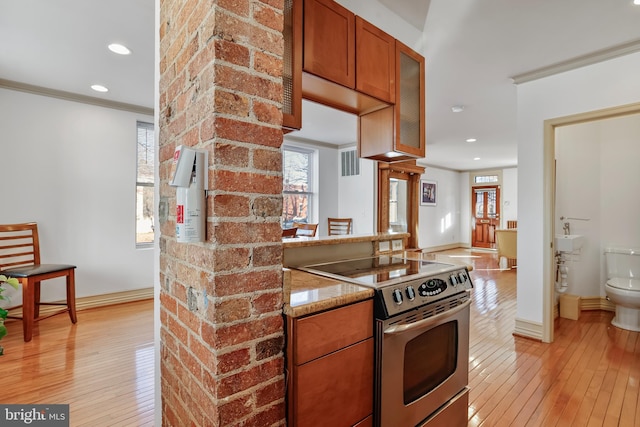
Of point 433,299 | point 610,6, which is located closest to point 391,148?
point 433,299

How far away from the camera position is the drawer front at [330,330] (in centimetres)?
99

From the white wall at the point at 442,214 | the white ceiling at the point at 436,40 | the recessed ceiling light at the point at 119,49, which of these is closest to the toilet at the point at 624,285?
the white ceiling at the point at 436,40

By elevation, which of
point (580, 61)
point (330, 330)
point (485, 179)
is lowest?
point (330, 330)

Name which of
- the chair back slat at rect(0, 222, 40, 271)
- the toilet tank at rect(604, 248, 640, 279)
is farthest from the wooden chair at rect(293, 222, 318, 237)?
the toilet tank at rect(604, 248, 640, 279)

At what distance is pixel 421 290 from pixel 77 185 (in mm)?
3972

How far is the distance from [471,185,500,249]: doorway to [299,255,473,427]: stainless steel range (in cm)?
798

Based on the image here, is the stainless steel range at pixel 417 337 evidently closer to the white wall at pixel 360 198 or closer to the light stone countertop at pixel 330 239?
the light stone countertop at pixel 330 239

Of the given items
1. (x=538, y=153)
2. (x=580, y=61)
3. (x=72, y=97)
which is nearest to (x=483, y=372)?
(x=538, y=153)

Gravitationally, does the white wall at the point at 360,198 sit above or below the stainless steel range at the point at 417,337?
above

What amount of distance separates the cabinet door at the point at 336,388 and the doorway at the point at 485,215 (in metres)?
8.72

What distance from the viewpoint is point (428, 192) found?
8211mm

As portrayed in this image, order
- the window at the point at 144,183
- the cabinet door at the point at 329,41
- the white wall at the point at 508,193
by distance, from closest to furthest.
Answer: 1. the cabinet door at the point at 329,41
2. the window at the point at 144,183
3. the white wall at the point at 508,193

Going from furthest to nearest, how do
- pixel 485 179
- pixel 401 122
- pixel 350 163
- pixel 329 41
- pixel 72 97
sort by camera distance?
pixel 485 179 < pixel 350 163 < pixel 72 97 < pixel 401 122 < pixel 329 41

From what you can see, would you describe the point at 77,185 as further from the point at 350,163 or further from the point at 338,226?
the point at 350,163
